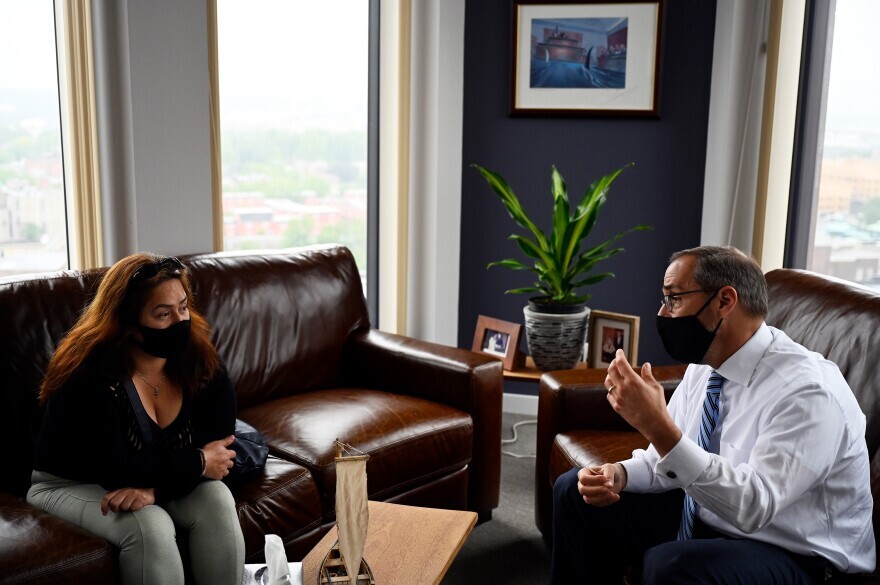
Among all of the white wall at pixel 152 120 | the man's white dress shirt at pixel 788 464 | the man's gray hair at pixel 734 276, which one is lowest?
the man's white dress shirt at pixel 788 464

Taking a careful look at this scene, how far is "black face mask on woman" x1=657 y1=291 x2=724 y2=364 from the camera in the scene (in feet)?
6.01

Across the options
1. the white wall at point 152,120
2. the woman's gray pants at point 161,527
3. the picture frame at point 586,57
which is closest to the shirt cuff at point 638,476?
the woman's gray pants at point 161,527

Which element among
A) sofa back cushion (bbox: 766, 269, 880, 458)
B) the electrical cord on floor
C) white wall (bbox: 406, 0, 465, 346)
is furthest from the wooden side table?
sofa back cushion (bbox: 766, 269, 880, 458)

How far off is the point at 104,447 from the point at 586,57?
9.08ft

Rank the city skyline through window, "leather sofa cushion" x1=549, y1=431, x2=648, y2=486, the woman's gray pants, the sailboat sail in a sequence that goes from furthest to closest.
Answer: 1. the city skyline through window
2. "leather sofa cushion" x1=549, y1=431, x2=648, y2=486
3. the woman's gray pants
4. the sailboat sail

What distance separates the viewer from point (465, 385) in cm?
280

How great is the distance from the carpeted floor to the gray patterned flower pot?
0.48 metres

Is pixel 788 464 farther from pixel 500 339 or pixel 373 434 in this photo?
pixel 500 339

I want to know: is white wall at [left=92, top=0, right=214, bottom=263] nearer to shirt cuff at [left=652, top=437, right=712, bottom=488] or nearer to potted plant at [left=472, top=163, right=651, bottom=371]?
potted plant at [left=472, top=163, right=651, bottom=371]

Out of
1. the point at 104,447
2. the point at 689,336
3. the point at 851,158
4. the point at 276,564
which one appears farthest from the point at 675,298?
the point at 851,158

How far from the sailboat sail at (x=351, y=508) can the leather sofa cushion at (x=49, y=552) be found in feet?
1.82

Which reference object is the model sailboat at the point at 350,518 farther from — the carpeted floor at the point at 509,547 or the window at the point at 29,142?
the window at the point at 29,142

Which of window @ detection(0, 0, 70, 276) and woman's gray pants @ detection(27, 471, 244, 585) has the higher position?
window @ detection(0, 0, 70, 276)

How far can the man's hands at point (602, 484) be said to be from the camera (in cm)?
194
